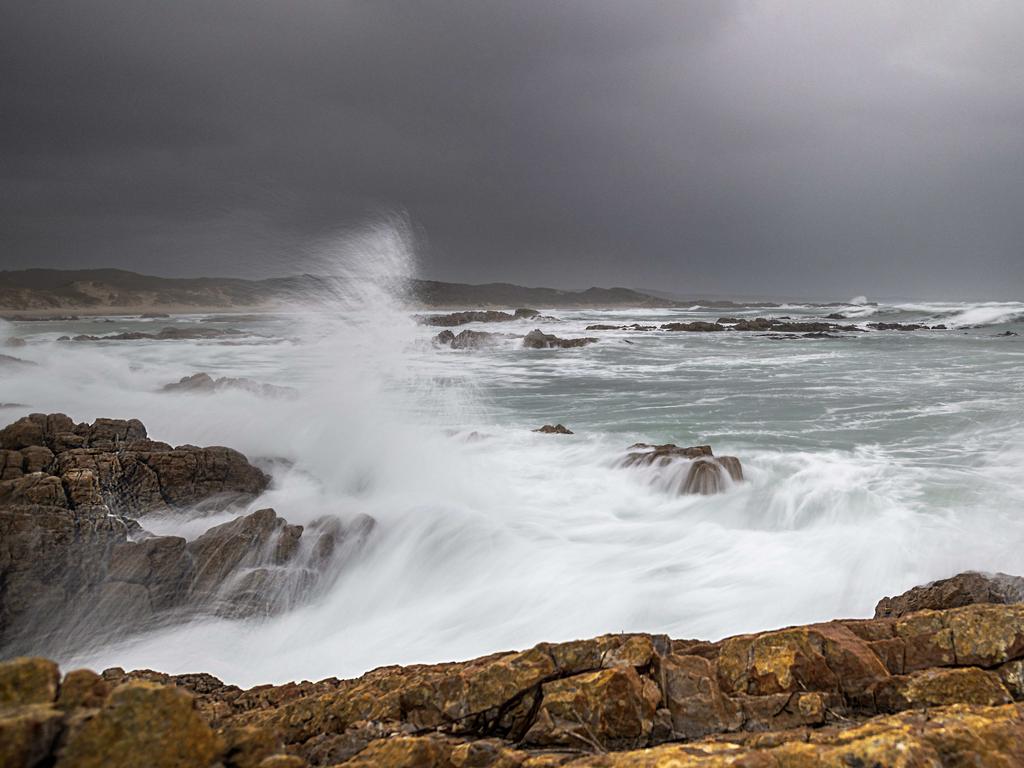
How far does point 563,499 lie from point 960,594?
208 inches

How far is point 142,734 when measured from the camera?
1558 mm

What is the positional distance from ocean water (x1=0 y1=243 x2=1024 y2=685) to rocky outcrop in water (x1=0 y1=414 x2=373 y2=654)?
0.27 meters

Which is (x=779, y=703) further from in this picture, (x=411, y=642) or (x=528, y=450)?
(x=528, y=450)

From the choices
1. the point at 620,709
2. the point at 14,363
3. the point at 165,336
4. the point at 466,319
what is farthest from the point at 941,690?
the point at 466,319

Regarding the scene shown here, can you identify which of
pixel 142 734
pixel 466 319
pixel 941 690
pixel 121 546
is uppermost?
pixel 466 319

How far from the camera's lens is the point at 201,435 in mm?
10703

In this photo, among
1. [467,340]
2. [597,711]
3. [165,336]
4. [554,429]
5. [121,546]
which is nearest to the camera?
[597,711]

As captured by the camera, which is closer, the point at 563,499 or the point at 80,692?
the point at 80,692

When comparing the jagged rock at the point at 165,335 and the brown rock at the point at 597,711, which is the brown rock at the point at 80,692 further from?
the jagged rock at the point at 165,335

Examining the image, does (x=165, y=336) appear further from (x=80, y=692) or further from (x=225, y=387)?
(x=80, y=692)

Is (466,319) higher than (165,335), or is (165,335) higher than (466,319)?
(466,319)

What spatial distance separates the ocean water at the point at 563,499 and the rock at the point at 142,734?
3501 millimetres

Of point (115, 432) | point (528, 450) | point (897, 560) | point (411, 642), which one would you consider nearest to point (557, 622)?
point (411, 642)

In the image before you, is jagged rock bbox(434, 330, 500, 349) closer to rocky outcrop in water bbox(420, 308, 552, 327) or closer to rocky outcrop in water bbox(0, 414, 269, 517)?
rocky outcrop in water bbox(420, 308, 552, 327)
